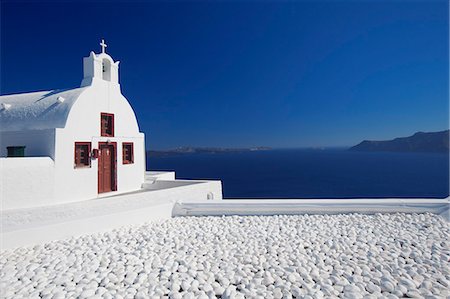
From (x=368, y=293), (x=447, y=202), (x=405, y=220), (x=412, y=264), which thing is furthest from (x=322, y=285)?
(x=447, y=202)

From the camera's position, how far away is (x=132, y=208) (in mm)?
9438

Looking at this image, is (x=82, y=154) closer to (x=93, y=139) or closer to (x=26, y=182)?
(x=93, y=139)

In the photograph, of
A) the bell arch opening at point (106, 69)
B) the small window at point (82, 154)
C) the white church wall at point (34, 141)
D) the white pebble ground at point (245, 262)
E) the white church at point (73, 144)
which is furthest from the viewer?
the bell arch opening at point (106, 69)

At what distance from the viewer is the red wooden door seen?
38.0 ft

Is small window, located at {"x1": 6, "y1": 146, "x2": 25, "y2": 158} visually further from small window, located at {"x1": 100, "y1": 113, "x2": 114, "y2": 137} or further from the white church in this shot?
small window, located at {"x1": 100, "y1": 113, "x2": 114, "y2": 137}

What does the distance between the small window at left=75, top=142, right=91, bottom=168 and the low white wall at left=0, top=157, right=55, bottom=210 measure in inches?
41.2

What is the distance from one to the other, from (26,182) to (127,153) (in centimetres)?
478

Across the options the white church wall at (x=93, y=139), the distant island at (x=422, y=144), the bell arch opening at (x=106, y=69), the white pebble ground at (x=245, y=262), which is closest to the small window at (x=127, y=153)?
the white church wall at (x=93, y=139)

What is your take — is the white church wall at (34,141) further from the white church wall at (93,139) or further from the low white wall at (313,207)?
the low white wall at (313,207)

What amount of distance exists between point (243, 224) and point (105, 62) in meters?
8.87

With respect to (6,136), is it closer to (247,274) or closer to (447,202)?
(247,274)

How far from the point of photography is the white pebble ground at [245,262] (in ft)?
16.2

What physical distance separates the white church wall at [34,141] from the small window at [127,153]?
11.1 ft

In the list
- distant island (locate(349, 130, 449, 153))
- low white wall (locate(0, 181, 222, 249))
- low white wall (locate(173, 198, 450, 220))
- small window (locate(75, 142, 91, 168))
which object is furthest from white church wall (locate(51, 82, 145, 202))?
distant island (locate(349, 130, 449, 153))
